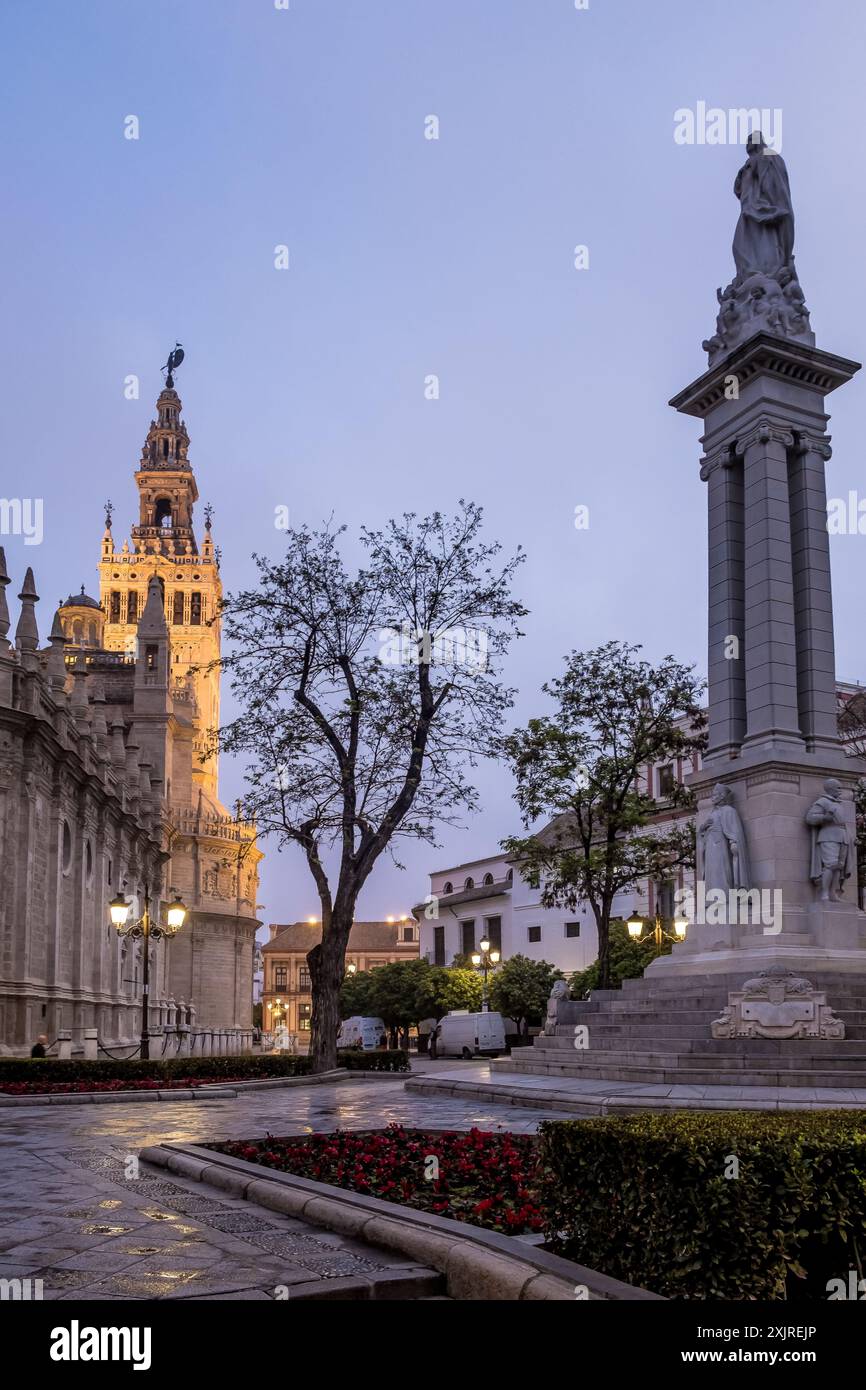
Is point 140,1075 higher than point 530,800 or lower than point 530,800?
lower

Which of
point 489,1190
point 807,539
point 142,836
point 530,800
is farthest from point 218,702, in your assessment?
point 489,1190

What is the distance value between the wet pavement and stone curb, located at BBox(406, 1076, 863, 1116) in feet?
2.70

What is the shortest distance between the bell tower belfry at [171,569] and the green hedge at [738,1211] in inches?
4568

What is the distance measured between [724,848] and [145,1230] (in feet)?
53.2

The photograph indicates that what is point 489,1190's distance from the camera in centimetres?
934

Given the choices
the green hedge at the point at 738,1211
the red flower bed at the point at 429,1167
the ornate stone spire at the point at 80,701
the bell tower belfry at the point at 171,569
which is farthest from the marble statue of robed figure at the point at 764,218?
the bell tower belfry at the point at 171,569

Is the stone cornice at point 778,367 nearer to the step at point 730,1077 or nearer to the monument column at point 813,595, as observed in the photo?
the monument column at point 813,595

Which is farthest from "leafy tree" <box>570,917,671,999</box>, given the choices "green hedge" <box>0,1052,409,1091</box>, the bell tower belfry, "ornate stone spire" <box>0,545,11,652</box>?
the bell tower belfry

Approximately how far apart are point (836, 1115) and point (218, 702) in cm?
13444

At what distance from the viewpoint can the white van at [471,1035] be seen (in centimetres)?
5044

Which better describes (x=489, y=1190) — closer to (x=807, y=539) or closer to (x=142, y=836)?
(x=807, y=539)

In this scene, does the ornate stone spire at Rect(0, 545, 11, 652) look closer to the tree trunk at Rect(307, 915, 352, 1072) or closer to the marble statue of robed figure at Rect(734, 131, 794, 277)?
the tree trunk at Rect(307, 915, 352, 1072)

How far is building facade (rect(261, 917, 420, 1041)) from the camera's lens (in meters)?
141

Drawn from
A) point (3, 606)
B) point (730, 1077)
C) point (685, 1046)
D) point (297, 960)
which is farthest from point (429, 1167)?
point (297, 960)
